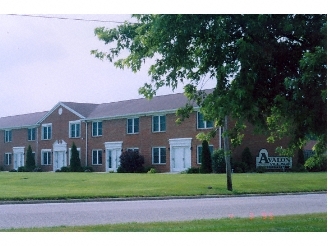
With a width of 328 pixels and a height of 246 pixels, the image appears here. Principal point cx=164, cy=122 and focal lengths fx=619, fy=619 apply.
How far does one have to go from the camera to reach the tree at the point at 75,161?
99.8 feet

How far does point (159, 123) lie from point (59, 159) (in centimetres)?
735

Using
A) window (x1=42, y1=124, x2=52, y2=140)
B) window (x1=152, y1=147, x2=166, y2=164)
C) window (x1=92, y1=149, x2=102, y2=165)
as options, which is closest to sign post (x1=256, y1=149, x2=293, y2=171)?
window (x1=152, y1=147, x2=166, y2=164)

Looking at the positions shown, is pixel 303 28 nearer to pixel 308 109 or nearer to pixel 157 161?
pixel 308 109

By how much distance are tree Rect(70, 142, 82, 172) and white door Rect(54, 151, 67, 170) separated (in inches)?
18.1

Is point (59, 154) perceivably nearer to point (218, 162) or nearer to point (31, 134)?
point (31, 134)

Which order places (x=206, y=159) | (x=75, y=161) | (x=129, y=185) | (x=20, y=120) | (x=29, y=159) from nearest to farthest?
(x=20, y=120)
(x=129, y=185)
(x=29, y=159)
(x=75, y=161)
(x=206, y=159)

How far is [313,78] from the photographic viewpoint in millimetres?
11203

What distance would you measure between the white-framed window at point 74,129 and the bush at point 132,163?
3410mm

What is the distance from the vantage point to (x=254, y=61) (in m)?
11.8

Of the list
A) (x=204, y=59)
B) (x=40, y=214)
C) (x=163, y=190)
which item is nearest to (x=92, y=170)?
(x=163, y=190)

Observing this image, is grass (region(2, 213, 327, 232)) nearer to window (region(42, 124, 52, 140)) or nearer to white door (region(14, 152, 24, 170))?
white door (region(14, 152, 24, 170))

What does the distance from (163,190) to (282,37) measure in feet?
41.7

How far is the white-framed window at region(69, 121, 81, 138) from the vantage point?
103 ft

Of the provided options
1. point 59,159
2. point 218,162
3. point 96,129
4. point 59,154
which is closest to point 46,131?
point 59,159
